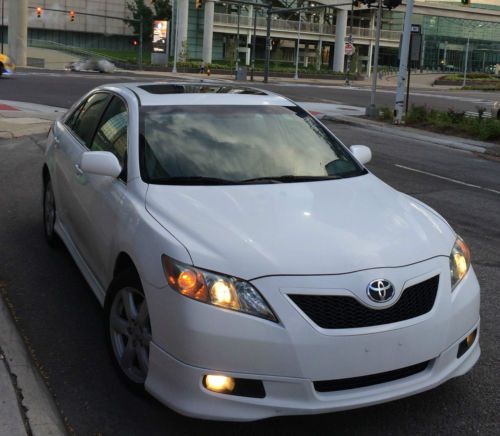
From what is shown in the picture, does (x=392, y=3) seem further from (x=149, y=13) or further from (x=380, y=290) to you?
(x=149, y=13)

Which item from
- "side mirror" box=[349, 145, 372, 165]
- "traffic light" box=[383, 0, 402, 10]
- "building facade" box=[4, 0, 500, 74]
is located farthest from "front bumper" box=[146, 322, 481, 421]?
"building facade" box=[4, 0, 500, 74]

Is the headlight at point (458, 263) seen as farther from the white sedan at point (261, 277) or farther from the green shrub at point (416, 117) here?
the green shrub at point (416, 117)

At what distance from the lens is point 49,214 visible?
608 centimetres

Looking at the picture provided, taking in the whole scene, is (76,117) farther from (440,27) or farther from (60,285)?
(440,27)

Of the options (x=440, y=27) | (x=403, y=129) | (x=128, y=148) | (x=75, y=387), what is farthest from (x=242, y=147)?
(x=440, y=27)

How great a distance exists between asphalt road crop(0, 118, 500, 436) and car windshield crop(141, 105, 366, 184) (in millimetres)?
1211

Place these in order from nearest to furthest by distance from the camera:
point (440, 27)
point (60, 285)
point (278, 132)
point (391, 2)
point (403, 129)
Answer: point (278, 132) → point (60, 285) → point (403, 129) → point (391, 2) → point (440, 27)

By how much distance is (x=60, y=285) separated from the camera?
5.26 meters

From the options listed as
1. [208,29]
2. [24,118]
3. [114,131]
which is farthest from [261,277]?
[208,29]

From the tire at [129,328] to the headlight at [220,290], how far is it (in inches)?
14.3

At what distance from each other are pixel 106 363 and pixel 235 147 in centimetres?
158

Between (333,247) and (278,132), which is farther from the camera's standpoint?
(278,132)

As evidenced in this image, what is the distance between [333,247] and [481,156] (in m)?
13.2

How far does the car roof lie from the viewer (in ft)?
15.4
